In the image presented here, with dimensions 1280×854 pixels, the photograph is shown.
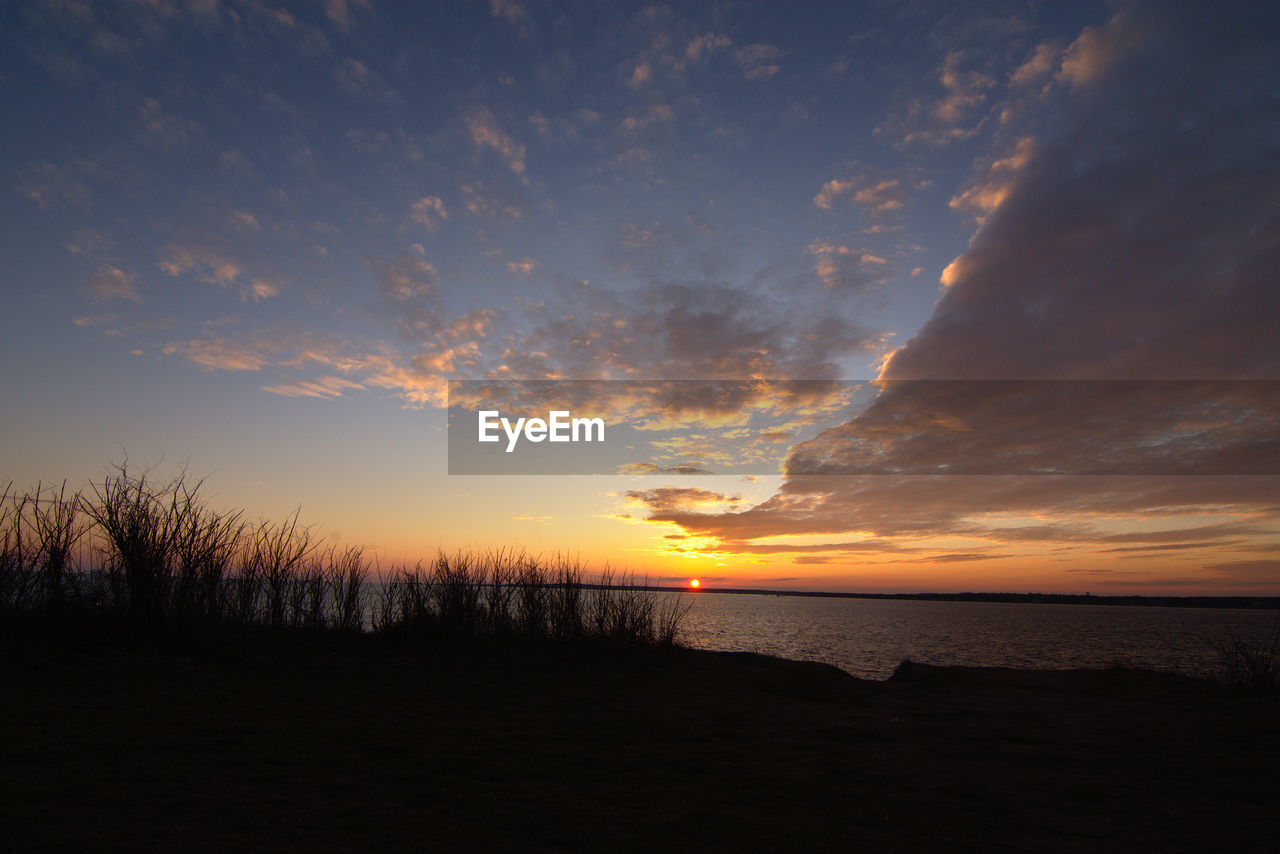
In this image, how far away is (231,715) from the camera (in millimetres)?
6547

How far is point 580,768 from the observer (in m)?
5.67

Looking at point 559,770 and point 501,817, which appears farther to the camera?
point 559,770

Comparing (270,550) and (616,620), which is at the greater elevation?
(270,550)

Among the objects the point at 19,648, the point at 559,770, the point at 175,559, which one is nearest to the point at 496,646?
the point at 175,559

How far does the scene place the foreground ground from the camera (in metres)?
3.97

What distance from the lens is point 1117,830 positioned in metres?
4.57

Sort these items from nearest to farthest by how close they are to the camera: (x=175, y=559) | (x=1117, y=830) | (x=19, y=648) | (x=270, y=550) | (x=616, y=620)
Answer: (x=1117, y=830) → (x=19, y=648) → (x=175, y=559) → (x=270, y=550) → (x=616, y=620)

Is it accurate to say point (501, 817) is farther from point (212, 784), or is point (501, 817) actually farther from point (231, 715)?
point (231, 715)

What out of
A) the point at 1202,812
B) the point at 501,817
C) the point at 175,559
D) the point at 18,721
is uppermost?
the point at 175,559

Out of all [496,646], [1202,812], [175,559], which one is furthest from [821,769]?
[175,559]

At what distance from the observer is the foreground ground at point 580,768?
13.0 feet

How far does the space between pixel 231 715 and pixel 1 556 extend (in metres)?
6.90

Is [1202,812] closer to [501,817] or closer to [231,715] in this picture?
[501,817]

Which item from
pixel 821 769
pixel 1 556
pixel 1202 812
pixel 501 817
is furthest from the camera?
pixel 1 556
